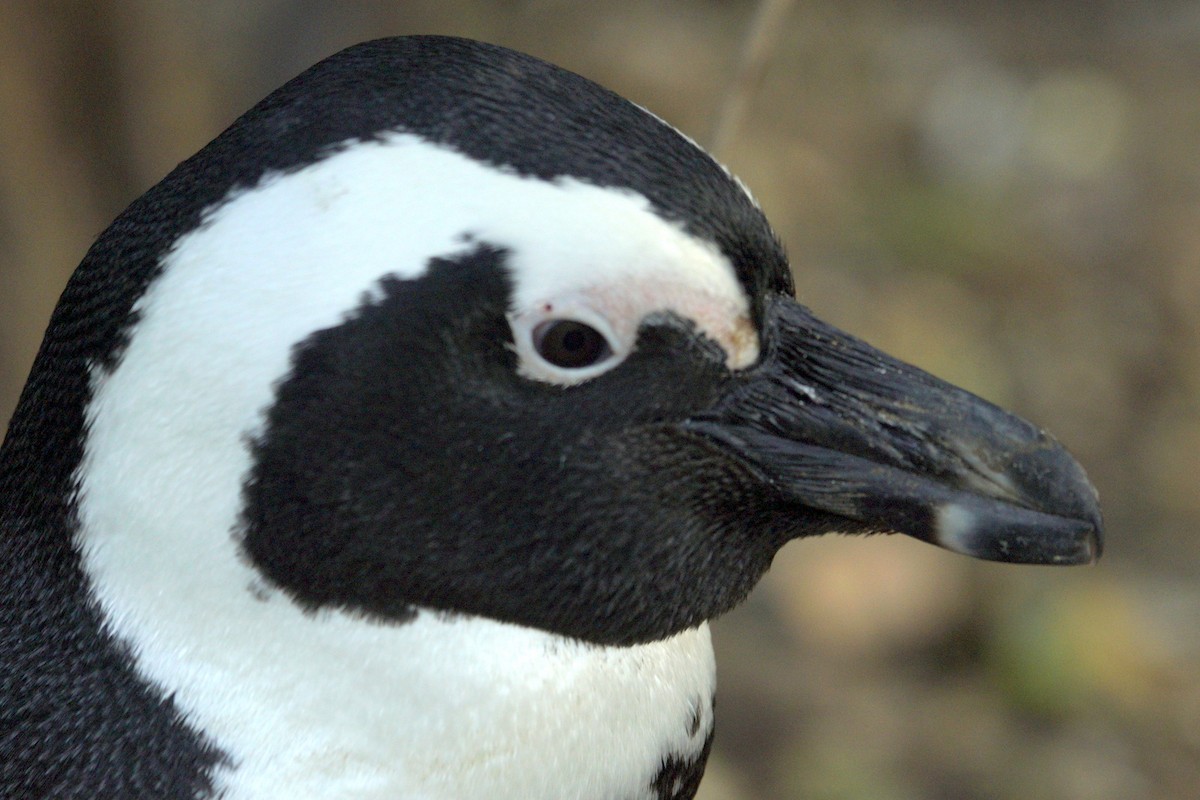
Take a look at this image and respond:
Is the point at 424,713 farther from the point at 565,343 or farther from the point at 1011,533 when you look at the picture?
the point at 1011,533

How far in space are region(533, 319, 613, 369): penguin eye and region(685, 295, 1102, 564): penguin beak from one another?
12 cm

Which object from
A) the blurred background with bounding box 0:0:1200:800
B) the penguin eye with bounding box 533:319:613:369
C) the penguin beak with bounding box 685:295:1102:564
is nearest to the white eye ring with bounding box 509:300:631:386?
the penguin eye with bounding box 533:319:613:369

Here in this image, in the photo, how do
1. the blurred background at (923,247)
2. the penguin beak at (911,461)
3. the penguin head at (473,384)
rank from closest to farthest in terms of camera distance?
the penguin head at (473,384), the penguin beak at (911,461), the blurred background at (923,247)

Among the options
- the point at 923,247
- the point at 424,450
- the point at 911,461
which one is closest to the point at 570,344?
the point at 424,450

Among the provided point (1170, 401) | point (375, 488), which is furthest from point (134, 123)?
point (1170, 401)


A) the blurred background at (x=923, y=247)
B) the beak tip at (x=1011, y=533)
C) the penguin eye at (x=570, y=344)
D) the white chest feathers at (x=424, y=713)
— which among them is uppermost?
the penguin eye at (x=570, y=344)

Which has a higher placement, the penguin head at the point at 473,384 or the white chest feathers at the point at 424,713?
the penguin head at the point at 473,384

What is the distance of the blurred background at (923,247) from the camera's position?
2615 millimetres

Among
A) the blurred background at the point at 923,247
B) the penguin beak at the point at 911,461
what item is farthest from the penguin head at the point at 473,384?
the blurred background at the point at 923,247

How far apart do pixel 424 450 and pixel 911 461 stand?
395 mm

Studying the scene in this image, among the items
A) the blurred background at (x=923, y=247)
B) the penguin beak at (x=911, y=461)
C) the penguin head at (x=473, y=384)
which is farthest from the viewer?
the blurred background at (x=923, y=247)

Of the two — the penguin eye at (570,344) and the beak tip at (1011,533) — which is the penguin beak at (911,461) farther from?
the penguin eye at (570,344)

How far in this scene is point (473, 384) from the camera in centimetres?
113

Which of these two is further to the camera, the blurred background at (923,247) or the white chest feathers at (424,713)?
the blurred background at (923,247)
